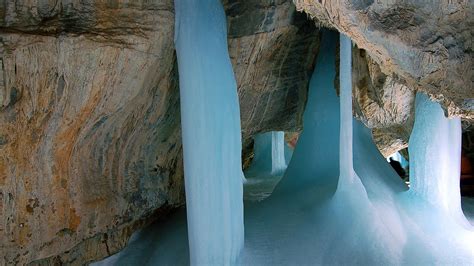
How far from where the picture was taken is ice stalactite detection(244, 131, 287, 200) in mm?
7379

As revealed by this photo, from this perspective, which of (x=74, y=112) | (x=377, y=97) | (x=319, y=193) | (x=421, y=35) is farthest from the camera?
(x=377, y=97)

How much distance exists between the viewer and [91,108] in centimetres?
314

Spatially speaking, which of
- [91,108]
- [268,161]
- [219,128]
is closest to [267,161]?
[268,161]

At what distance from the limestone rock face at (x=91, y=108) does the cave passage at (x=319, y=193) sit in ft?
0.92

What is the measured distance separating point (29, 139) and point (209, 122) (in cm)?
107

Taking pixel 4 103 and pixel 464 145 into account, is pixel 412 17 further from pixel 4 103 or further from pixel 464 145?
pixel 464 145

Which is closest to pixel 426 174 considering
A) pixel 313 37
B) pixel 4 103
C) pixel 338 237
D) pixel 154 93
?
pixel 338 237

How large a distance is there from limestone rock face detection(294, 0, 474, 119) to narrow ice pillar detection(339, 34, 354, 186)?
0.85 meters

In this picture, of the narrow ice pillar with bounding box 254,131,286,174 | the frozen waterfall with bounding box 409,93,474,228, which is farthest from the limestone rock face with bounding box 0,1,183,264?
the narrow ice pillar with bounding box 254,131,286,174

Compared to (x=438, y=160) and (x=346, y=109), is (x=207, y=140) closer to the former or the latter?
(x=346, y=109)

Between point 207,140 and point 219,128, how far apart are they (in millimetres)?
119

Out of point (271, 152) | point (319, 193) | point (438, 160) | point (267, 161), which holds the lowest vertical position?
point (267, 161)

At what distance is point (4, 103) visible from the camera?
283 cm

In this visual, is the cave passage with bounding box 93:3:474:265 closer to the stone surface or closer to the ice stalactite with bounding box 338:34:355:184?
the ice stalactite with bounding box 338:34:355:184
